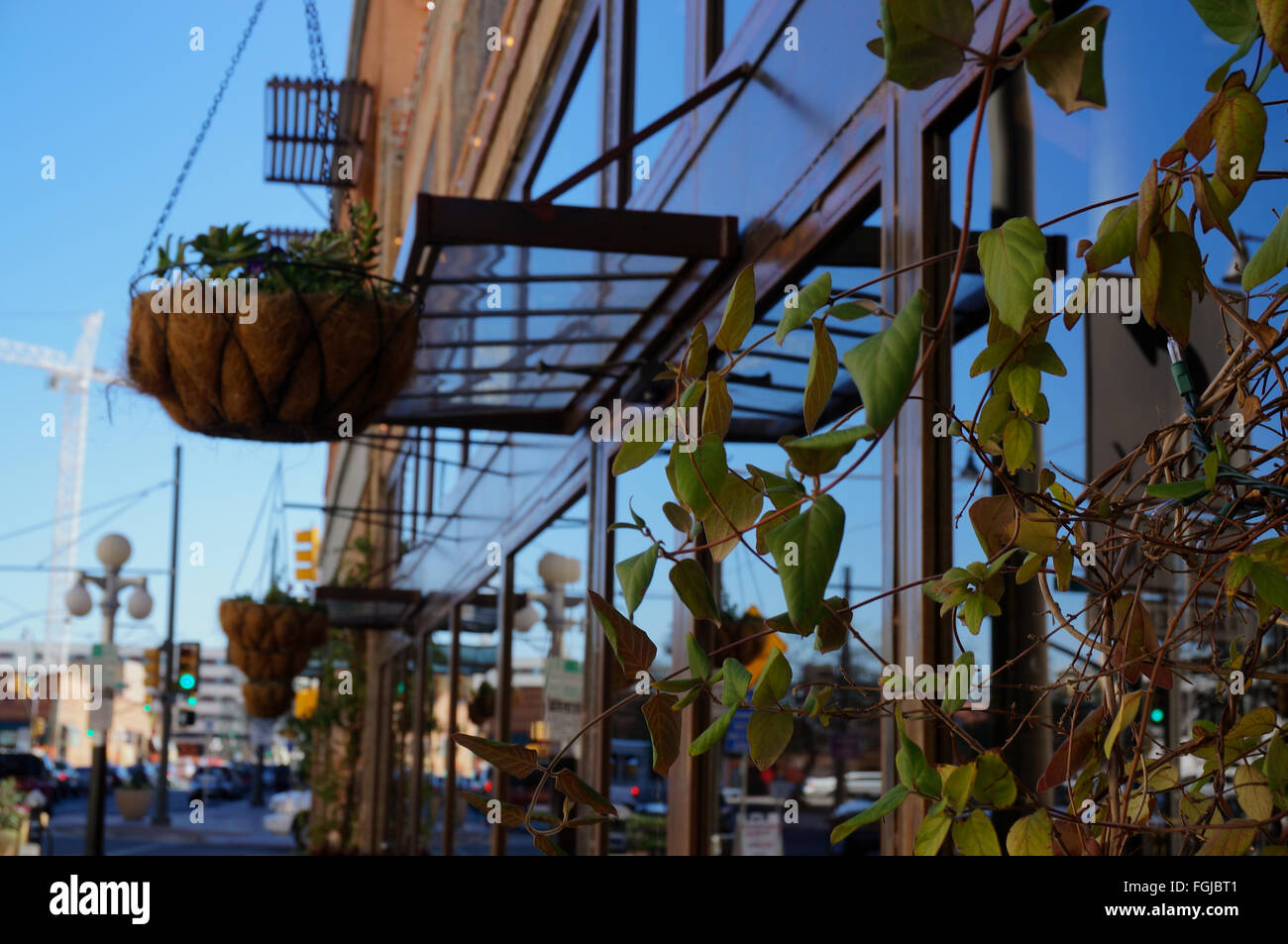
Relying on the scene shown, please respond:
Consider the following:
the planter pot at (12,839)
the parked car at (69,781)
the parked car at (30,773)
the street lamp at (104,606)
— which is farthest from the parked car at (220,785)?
the planter pot at (12,839)

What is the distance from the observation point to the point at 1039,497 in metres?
1.22

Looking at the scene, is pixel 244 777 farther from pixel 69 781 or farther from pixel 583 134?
pixel 583 134

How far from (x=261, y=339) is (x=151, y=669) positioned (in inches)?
665

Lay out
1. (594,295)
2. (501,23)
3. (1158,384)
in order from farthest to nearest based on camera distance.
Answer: (501,23)
(594,295)
(1158,384)

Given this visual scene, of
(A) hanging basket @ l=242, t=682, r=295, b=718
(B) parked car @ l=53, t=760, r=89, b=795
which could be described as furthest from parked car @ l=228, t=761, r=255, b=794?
(A) hanging basket @ l=242, t=682, r=295, b=718

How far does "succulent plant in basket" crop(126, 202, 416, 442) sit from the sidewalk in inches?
780

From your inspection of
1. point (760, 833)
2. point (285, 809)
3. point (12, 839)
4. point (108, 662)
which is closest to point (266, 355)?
point (760, 833)

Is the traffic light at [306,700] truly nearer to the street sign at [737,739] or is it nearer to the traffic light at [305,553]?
the traffic light at [305,553]

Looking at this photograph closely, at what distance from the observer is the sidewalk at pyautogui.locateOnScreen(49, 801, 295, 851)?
2655cm

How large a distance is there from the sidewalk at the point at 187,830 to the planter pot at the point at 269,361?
1981 centimetres

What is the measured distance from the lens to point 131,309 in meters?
3.72

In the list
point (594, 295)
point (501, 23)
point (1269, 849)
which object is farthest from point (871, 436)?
point (501, 23)

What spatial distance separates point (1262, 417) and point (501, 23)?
30.6ft
